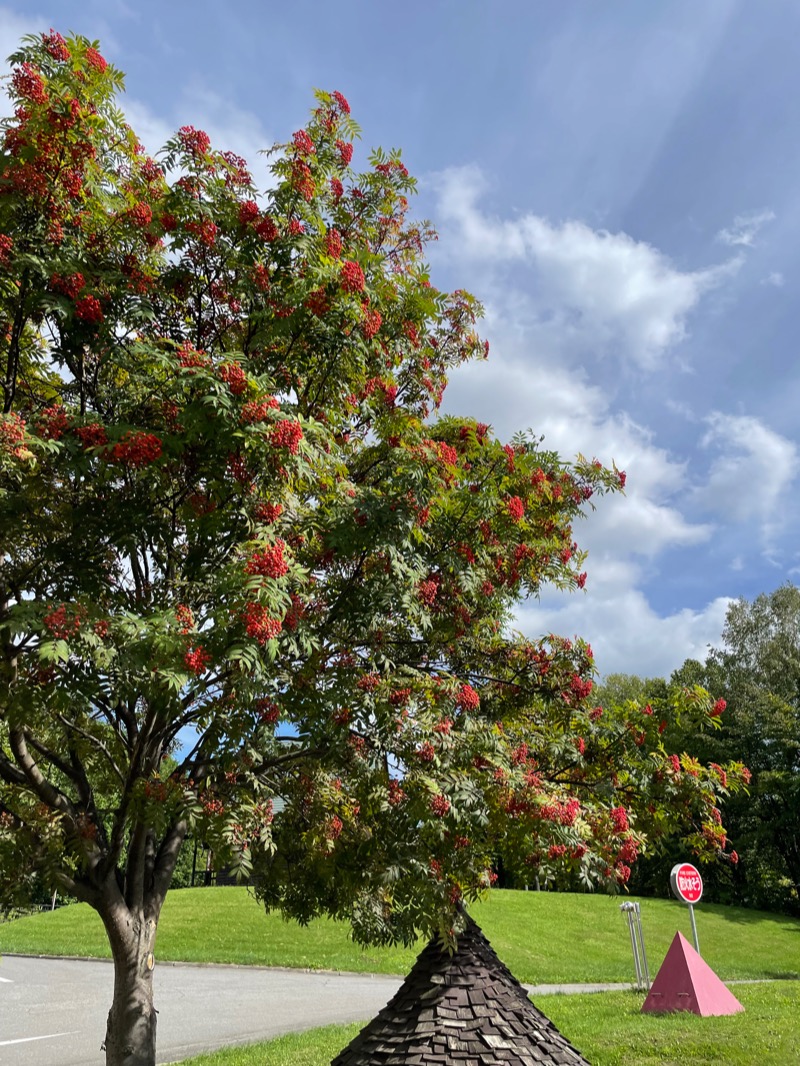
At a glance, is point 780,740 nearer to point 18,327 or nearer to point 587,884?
point 587,884

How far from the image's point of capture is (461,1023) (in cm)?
531

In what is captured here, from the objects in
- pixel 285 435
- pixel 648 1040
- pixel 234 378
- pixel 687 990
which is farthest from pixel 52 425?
pixel 687 990

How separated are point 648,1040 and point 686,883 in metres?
4.56

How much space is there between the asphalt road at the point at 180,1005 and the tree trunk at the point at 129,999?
13.8 feet

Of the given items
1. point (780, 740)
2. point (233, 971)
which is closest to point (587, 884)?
point (233, 971)

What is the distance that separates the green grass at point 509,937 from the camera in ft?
63.6

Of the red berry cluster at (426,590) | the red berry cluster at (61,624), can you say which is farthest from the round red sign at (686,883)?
the red berry cluster at (61,624)

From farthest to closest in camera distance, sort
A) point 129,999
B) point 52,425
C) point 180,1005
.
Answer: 1. point 180,1005
2. point 129,999
3. point 52,425

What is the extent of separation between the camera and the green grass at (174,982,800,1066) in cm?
788

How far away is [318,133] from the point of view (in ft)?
21.1

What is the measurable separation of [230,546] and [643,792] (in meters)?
4.04

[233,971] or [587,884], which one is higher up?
[587,884]

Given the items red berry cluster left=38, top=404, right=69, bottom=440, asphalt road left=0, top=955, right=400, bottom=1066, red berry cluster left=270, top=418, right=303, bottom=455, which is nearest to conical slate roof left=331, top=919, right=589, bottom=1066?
red berry cluster left=270, top=418, right=303, bottom=455

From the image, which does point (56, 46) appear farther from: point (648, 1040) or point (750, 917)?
point (750, 917)
